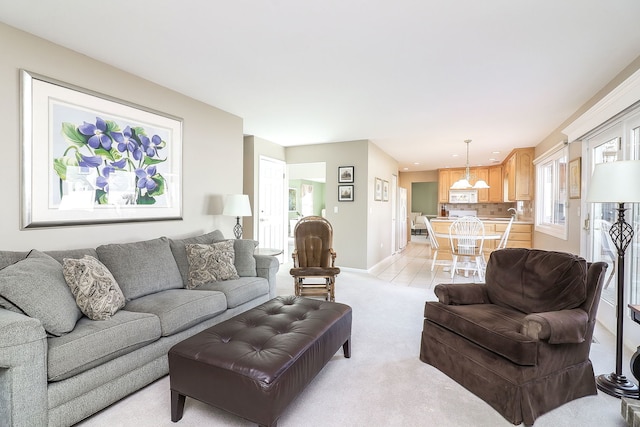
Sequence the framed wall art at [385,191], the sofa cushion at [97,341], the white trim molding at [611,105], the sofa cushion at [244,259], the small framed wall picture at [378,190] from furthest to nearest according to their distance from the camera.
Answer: the framed wall art at [385,191], the small framed wall picture at [378,190], the sofa cushion at [244,259], the white trim molding at [611,105], the sofa cushion at [97,341]

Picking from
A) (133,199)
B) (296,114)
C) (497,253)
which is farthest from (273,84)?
(497,253)

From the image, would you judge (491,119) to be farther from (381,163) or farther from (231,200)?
(231,200)

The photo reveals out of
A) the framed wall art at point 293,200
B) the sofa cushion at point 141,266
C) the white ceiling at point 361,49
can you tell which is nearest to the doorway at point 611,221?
the white ceiling at point 361,49

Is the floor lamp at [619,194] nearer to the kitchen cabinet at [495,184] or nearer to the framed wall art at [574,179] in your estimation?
the framed wall art at [574,179]

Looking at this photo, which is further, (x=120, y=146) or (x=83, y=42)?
(x=120, y=146)

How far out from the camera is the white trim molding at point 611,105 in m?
2.33

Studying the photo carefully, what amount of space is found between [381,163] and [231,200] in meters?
3.79

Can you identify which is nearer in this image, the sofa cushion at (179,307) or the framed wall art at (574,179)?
the sofa cushion at (179,307)

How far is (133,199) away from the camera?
290 centimetres

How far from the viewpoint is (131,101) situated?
287cm

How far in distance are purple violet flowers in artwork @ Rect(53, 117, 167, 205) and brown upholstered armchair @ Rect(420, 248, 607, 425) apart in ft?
9.37

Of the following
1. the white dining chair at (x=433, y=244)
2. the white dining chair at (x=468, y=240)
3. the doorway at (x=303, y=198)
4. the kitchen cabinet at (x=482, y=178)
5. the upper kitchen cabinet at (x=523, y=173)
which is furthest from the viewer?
the doorway at (x=303, y=198)

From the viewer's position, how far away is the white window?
172 inches

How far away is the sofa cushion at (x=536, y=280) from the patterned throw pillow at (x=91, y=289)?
9.03ft
